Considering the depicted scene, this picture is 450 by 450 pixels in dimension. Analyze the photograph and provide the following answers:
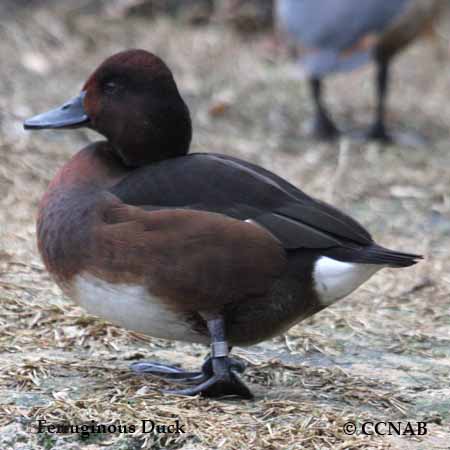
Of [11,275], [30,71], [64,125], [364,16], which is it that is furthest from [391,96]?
[64,125]

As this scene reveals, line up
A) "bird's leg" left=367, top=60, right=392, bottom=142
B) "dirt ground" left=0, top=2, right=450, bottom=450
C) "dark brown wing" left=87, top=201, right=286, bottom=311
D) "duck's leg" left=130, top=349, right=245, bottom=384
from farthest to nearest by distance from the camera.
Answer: "bird's leg" left=367, top=60, right=392, bottom=142
"duck's leg" left=130, top=349, right=245, bottom=384
"dark brown wing" left=87, top=201, right=286, bottom=311
"dirt ground" left=0, top=2, right=450, bottom=450

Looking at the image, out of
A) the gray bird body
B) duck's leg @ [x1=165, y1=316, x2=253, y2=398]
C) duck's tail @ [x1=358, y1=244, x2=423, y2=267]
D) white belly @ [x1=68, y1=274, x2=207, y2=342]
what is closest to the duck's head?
white belly @ [x1=68, y1=274, x2=207, y2=342]

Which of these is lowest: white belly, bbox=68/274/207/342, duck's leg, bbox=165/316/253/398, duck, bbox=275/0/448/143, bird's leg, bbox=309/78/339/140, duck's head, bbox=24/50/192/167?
duck's leg, bbox=165/316/253/398

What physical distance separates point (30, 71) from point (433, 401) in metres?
5.55

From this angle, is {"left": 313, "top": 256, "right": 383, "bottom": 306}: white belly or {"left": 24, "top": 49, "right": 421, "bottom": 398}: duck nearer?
{"left": 24, "top": 49, "right": 421, "bottom": 398}: duck

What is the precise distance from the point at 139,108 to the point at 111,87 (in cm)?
14

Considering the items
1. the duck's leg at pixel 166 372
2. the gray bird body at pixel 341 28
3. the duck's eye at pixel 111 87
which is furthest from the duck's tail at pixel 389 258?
the gray bird body at pixel 341 28

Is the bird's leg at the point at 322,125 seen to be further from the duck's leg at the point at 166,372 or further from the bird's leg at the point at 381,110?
the duck's leg at the point at 166,372

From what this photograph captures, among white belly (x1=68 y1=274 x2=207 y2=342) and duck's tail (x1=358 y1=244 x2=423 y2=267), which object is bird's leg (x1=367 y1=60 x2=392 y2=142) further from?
white belly (x1=68 y1=274 x2=207 y2=342)

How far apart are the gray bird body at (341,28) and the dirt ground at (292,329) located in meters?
0.57

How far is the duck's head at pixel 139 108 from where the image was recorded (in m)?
3.70

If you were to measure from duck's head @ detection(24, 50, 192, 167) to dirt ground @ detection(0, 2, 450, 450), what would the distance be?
77 cm

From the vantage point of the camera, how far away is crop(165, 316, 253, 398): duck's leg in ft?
11.5

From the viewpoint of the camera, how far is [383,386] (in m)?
3.84
